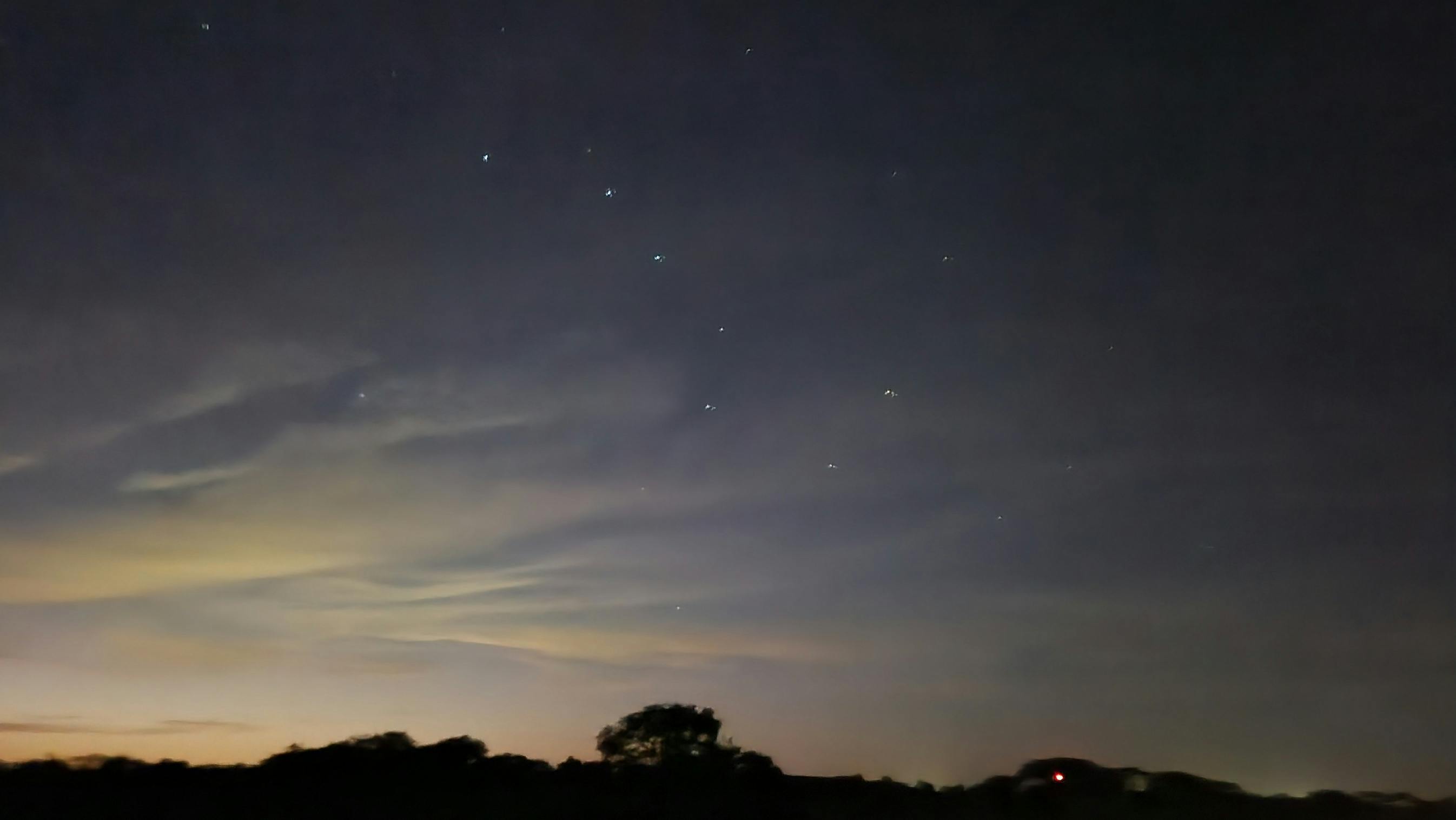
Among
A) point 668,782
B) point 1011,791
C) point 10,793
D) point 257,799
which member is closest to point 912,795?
point 1011,791

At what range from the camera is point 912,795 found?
3503 cm

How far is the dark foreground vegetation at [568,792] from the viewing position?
26031mm

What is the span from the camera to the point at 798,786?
33.9m

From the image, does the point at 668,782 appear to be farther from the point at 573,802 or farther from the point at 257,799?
the point at 257,799

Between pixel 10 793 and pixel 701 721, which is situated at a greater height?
pixel 701 721

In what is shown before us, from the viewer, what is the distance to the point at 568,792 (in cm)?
2902

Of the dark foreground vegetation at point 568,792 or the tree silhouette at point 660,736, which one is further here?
the tree silhouette at point 660,736

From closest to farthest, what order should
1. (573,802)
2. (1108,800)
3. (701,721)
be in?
(573,802) < (1108,800) < (701,721)

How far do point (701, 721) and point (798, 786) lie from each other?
33.8ft

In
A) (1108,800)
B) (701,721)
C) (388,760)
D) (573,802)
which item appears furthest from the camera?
(701,721)

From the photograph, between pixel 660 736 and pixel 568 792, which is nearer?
pixel 568 792

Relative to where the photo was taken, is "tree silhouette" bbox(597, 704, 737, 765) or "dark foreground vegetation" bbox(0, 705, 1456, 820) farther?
"tree silhouette" bbox(597, 704, 737, 765)

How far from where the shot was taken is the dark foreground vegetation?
2603 cm

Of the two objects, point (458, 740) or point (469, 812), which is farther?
point (458, 740)
